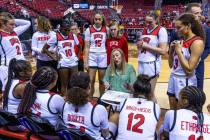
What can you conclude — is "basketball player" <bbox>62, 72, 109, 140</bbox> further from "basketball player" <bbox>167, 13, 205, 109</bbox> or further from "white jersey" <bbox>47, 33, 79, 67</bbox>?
"white jersey" <bbox>47, 33, 79, 67</bbox>

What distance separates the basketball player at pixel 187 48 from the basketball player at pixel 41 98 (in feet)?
4.25

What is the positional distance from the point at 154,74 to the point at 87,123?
2.23 m

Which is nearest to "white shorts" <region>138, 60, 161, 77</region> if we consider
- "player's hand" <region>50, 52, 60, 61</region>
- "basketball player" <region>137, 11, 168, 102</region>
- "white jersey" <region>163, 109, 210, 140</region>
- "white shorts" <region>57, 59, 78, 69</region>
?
"basketball player" <region>137, 11, 168, 102</region>

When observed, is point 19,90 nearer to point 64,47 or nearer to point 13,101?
point 13,101

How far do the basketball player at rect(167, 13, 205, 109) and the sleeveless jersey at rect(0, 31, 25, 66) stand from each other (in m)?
2.34

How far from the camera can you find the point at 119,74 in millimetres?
4918

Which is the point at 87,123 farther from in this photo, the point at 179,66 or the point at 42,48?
the point at 42,48

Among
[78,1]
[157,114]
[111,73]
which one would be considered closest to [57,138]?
[157,114]

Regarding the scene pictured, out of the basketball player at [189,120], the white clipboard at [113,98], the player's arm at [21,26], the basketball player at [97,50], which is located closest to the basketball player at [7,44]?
the player's arm at [21,26]

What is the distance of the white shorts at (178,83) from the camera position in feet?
12.7

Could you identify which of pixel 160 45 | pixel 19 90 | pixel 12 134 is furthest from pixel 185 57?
pixel 12 134

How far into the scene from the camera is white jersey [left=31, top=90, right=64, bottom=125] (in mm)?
3309

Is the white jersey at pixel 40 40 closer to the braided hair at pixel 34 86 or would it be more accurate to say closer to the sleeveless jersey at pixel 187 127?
the braided hair at pixel 34 86

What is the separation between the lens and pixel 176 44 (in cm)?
369
